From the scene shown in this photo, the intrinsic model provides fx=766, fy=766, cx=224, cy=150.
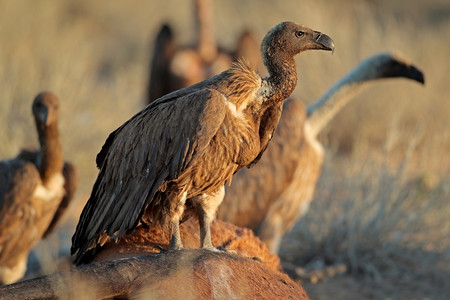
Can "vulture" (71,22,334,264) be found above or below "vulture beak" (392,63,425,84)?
below

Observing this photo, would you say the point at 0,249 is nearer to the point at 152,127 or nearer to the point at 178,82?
the point at 152,127

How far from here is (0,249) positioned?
680 centimetres

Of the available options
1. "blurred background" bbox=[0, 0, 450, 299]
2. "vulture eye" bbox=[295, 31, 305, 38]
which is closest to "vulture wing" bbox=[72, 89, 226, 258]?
"vulture eye" bbox=[295, 31, 305, 38]

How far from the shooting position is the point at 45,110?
23.5 feet

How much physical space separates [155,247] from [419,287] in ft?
15.1

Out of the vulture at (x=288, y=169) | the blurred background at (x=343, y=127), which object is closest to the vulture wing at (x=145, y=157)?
the blurred background at (x=343, y=127)

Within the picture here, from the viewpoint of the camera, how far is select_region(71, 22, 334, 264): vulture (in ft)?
12.0

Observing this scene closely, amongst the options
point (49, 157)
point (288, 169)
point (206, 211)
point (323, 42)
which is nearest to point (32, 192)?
point (49, 157)

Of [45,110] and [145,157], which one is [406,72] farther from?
[145,157]

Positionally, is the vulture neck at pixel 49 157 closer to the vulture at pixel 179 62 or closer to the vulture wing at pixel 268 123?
the vulture wing at pixel 268 123

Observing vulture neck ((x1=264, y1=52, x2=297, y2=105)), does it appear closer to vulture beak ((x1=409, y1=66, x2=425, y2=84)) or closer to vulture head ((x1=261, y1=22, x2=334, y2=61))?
vulture head ((x1=261, y1=22, x2=334, y2=61))

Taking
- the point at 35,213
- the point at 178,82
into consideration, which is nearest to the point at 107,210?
the point at 35,213

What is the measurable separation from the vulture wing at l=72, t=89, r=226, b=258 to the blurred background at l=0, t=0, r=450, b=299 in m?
1.12

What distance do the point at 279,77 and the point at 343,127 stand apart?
10732 mm
